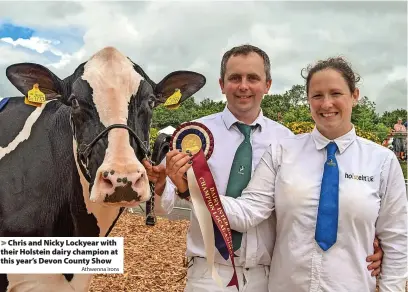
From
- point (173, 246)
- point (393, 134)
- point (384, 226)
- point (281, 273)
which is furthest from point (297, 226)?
point (393, 134)

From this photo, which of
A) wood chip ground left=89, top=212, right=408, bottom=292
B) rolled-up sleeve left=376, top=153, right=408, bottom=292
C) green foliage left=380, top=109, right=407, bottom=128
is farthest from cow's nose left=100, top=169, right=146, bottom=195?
green foliage left=380, top=109, right=407, bottom=128

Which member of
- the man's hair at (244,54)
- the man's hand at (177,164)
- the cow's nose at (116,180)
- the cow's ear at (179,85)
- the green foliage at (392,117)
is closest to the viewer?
the cow's nose at (116,180)

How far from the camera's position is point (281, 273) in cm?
263

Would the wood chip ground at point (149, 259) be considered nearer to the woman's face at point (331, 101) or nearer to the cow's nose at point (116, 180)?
the cow's nose at point (116, 180)

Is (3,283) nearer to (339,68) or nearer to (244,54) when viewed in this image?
(244,54)

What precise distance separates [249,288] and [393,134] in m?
27.8

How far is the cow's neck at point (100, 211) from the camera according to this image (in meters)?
3.27

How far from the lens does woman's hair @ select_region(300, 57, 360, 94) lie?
262 centimetres

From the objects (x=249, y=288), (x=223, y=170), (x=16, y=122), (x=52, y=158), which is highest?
(x=16, y=122)

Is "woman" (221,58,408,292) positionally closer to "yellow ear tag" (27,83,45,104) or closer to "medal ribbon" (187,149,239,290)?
"medal ribbon" (187,149,239,290)

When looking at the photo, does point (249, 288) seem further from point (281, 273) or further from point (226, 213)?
point (226, 213)

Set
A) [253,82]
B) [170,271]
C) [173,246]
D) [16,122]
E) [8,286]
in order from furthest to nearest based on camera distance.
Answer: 1. [173,246]
2. [170,271]
3. [16,122]
4. [8,286]
5. [253,82]

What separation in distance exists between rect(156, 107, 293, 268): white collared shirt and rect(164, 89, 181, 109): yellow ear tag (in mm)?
Result: 383

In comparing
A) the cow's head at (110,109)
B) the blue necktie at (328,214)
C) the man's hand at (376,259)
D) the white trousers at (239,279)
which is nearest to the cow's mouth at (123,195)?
the cow's head at (110,109)
